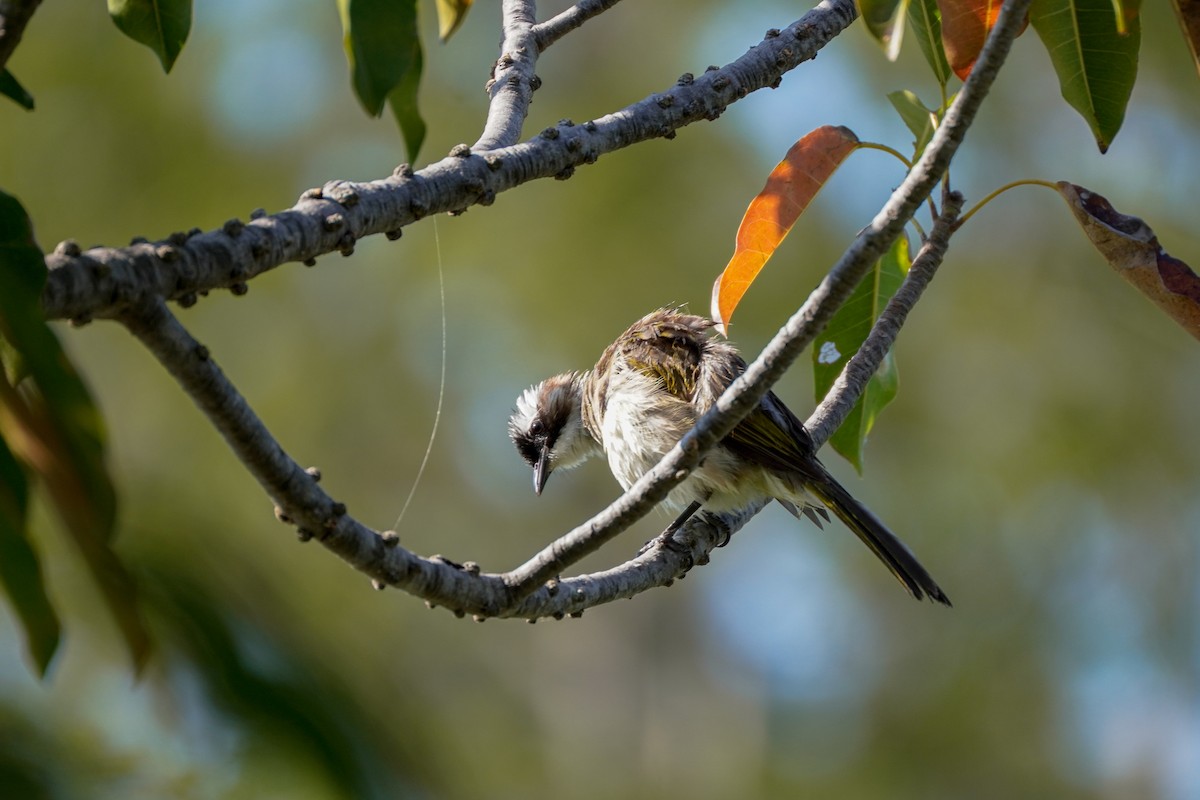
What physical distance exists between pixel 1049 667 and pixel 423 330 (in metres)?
8.90

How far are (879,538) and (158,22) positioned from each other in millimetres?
2422

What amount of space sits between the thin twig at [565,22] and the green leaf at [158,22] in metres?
1.08

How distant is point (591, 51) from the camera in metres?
16.0

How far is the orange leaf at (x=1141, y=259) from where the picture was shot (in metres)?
2.41

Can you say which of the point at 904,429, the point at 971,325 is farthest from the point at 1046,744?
the point at 971,325

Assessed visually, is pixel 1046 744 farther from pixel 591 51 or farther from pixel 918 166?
pixel 918 166

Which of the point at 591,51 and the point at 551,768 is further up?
the point at 591,51

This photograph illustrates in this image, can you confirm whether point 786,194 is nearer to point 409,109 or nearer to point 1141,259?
point 1141,259

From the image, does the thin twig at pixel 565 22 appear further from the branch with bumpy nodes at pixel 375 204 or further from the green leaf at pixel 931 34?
the green leaf at pixel 931 34

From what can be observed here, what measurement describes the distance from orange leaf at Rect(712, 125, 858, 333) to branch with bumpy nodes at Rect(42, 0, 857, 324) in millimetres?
204

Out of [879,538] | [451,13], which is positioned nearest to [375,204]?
[451,13]

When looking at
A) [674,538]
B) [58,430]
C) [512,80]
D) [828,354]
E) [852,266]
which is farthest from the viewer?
[674,538]

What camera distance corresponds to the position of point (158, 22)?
2.02 metres

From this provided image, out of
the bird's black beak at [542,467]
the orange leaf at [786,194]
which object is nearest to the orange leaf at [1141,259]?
the orange leaf at [786,194]
